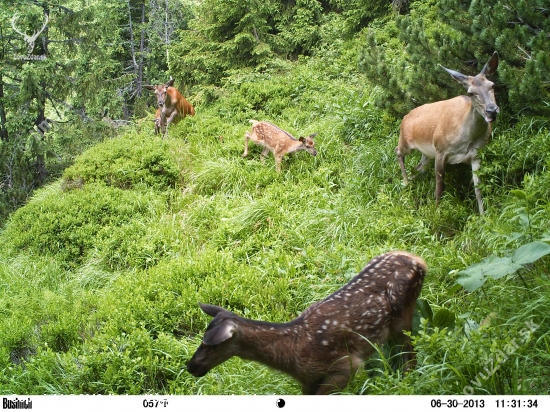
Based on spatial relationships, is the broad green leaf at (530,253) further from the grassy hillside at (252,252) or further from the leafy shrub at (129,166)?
the leafy shrub at (129,166)

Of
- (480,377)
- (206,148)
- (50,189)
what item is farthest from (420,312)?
(50,189)

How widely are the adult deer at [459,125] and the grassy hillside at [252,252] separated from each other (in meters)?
0.21

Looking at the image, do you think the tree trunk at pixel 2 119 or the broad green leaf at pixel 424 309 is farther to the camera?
the tree trunk at pixel 2 119

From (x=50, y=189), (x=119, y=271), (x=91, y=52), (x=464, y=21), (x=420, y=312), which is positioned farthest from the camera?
(x=91, y=52)

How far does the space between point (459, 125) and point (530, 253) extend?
3.11 metres

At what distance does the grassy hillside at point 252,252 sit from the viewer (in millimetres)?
3645

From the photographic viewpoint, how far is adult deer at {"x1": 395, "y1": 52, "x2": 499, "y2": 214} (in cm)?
554

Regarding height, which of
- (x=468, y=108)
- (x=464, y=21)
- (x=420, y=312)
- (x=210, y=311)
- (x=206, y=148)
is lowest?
(x=206, y=148)

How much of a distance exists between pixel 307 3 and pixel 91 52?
23.0 feet

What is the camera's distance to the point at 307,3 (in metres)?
15.9

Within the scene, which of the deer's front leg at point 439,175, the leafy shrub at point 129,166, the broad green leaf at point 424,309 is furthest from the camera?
the leafy shrub at point 129,166

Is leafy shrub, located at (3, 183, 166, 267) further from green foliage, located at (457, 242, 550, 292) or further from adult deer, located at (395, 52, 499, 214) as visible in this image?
green foliage, located at (457, 242, 550, 292)

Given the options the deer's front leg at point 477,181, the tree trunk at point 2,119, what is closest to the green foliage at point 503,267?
the deer's front leg at point 477,181

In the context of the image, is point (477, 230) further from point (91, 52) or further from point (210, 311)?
point (91, 52)
